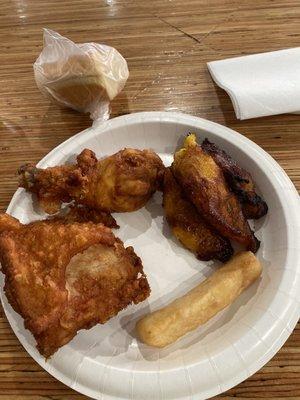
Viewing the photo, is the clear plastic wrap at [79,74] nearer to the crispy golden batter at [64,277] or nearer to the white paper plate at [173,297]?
the white paper plate at [173,297]

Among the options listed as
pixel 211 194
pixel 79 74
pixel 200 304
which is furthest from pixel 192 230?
pixel 79 74

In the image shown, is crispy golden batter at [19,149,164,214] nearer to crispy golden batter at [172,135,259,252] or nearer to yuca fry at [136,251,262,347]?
crispy golden batter at [172,135,259,252]

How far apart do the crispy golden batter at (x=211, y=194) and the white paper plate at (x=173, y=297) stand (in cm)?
15

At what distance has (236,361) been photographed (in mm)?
1191

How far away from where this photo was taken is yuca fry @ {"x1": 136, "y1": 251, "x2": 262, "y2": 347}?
1.25 metres

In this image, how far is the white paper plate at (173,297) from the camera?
118 centimetres

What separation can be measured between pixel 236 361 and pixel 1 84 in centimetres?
167

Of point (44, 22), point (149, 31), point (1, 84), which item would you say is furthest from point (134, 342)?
point (44, 22)

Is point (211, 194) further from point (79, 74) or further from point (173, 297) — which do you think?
point (79, 74)

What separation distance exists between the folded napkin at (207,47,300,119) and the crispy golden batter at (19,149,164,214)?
544mm

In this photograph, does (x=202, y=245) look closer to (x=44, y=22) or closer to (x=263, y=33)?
(x=263, y=33)

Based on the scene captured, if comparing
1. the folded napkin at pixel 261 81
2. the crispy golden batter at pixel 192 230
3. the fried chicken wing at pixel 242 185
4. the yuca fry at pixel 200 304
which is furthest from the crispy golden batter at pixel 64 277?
the folded napkin at pixel 261 81

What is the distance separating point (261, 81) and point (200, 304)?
107cm

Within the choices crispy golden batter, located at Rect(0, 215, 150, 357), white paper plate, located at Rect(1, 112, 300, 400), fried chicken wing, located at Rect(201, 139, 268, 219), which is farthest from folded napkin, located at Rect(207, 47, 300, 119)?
crispy golden batter, located at Rect(0, 215, 150, 357)
